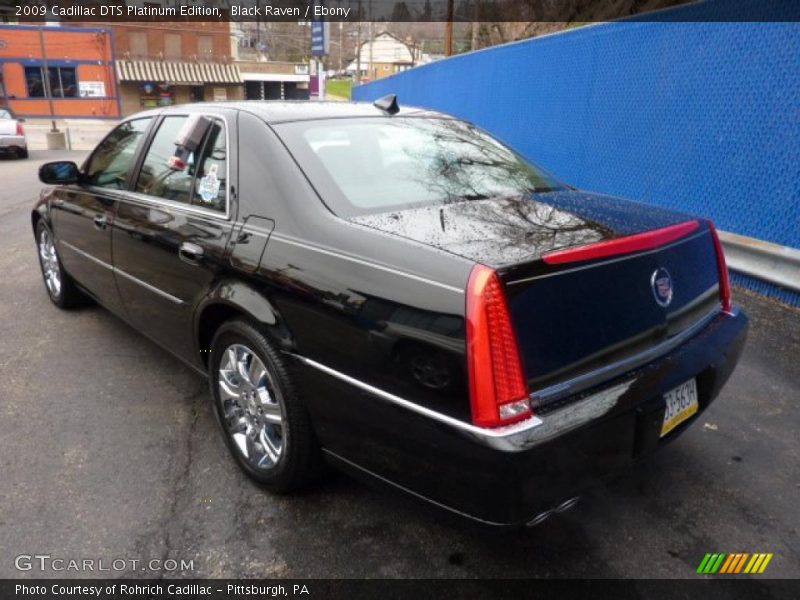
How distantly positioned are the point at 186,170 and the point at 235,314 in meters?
0.89

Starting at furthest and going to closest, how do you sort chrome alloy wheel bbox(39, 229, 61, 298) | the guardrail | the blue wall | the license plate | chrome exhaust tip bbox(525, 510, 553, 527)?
chrome alloy wheel bbox(39, 229, 61, 298) < the blue wall < the guardrail < the license plate < chrome exhaust tip bbox(525, 510, 553, 527)

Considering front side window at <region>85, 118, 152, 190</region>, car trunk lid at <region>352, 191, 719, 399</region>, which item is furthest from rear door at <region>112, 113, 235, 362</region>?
car trunk lid at <region>352, 191, 719, 399</region>

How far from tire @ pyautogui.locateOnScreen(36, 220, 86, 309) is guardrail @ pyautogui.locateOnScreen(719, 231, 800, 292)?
5.27 m

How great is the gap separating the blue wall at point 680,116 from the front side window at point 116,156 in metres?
4.52

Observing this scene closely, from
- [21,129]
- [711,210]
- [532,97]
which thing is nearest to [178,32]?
[21,129]

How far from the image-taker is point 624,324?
80.7 inches

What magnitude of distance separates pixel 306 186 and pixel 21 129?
68.6 feet

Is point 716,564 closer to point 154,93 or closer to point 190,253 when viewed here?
point 190,253

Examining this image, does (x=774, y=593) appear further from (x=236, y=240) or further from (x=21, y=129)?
(x=21, y=129)

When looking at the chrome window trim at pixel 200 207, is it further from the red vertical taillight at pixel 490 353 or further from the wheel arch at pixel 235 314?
the red vertical taillight at pixel 490 353

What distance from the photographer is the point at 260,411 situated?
103 inches

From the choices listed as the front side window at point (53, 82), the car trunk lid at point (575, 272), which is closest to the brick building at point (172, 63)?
the front side window at point (53, 82)

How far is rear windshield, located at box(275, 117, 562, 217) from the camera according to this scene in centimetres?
249

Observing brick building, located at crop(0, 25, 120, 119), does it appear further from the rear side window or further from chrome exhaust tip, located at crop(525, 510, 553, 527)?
chrome exhaust tip, located at crop(525, 510, 553, 527)
